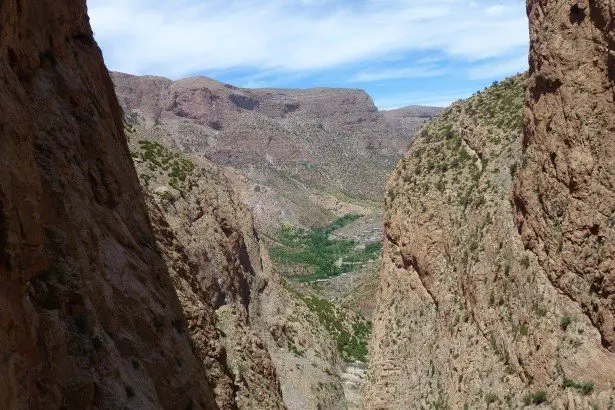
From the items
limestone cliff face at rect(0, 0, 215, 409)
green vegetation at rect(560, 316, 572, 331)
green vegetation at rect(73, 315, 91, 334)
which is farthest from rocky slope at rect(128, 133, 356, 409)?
green vegetation at rect(560, 316, 572, 331)

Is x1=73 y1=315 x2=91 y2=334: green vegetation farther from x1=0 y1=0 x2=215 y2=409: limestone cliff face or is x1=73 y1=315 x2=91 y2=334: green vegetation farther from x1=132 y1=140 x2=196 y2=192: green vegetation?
x1=132 y1=140 x2=196 y2=192: green vegetation

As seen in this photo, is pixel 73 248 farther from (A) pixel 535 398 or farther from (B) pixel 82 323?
(A) pixel 535 398

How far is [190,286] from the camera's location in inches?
1181

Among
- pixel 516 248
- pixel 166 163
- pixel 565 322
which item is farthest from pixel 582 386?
pixel 166 163

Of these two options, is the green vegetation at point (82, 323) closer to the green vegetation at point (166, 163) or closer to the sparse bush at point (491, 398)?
the sparse bush at point (491, 398)

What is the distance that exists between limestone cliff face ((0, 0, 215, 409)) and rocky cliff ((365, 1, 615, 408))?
1641 centimetres

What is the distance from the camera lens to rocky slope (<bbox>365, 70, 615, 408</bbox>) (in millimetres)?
27406

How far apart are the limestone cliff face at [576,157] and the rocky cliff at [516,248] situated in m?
0.07

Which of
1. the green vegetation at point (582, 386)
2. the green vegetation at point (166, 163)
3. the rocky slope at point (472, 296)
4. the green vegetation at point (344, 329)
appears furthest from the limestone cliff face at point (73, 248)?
the green vegetation at point (344, 329)

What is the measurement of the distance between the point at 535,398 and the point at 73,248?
2245cm

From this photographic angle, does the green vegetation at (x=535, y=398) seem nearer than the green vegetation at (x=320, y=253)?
Yes

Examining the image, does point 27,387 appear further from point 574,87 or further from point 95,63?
point 574,87

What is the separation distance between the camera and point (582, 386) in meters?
25.5

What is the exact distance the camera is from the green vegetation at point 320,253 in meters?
140
